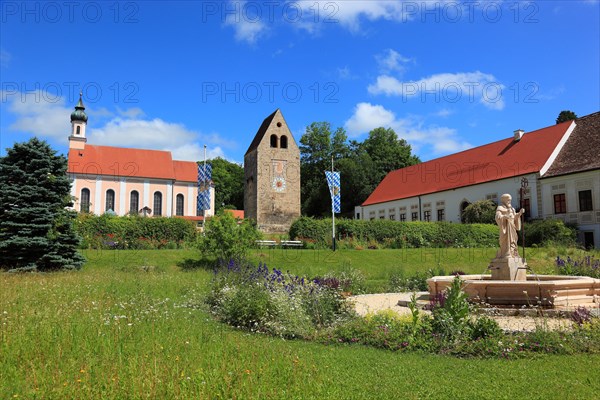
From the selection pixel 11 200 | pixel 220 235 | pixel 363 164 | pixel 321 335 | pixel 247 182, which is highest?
pixel 363 164

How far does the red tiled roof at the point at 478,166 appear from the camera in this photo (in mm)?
37750

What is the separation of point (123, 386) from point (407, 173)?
171 ft

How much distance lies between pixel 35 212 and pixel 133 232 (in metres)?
9.73

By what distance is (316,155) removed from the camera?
65.9 metres

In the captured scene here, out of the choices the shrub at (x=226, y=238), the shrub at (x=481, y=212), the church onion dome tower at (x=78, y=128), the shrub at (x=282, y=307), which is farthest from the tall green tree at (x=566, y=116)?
the church onion dome tower at (x=78, y=128)

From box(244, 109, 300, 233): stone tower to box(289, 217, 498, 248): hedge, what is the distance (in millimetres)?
12852

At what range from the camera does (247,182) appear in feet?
154

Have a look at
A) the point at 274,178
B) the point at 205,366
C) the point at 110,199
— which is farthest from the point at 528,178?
the point at 110,199

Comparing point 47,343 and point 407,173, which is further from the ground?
point 407,173

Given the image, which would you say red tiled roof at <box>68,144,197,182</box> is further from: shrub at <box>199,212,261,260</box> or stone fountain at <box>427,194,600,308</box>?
stone fountain at <box>427,194,600,308</box>

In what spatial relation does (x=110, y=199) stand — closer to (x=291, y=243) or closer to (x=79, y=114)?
(x=79, y=114)

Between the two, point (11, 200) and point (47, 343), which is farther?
point (11, 200)

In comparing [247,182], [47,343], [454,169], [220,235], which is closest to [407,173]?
[454,169]

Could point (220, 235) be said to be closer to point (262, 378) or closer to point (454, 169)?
point (262, 378)
